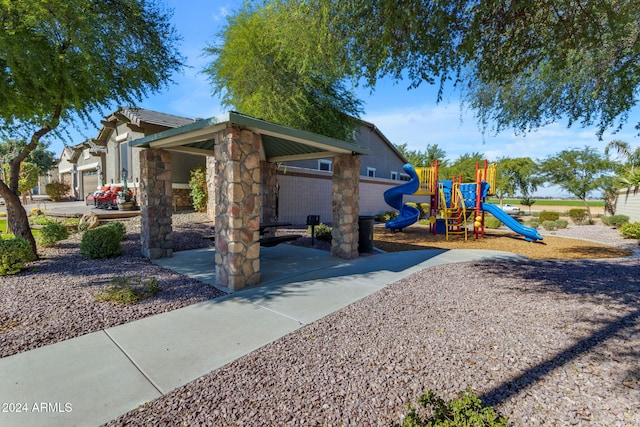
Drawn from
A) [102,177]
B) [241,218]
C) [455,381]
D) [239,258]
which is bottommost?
[455,381]

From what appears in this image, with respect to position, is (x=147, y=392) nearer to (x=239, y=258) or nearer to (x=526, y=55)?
(x=239, y=258)

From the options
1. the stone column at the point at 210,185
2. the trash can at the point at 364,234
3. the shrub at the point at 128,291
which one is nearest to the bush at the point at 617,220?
the trash can at the point at 364,234

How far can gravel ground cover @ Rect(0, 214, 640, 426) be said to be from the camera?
2318 millimetres

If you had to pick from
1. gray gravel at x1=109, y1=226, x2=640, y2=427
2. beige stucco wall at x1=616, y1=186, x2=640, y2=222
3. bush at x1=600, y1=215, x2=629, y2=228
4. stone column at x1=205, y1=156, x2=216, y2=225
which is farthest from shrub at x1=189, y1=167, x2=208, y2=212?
beige stucco wall at x1=616, y1=186, x2=640, y2=222

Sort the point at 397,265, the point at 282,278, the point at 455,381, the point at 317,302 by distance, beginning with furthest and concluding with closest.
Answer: the point at 397,265 → the point at 282,278 → the point at 317,302 → the point at 455,381

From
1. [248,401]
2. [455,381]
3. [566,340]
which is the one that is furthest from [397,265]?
[248,401]

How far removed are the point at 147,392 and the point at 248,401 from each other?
875 millimetres

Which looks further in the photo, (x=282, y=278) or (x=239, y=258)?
(x=282, y=278)

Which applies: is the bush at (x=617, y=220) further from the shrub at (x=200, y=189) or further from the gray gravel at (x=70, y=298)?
the shrub at (x=200, y=189)

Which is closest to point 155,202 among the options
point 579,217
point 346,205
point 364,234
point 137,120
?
point 346,205

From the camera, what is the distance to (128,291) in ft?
14.6

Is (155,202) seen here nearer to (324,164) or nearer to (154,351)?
(154,351)

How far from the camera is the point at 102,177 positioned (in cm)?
2103

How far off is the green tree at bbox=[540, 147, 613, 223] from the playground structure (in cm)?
1487
